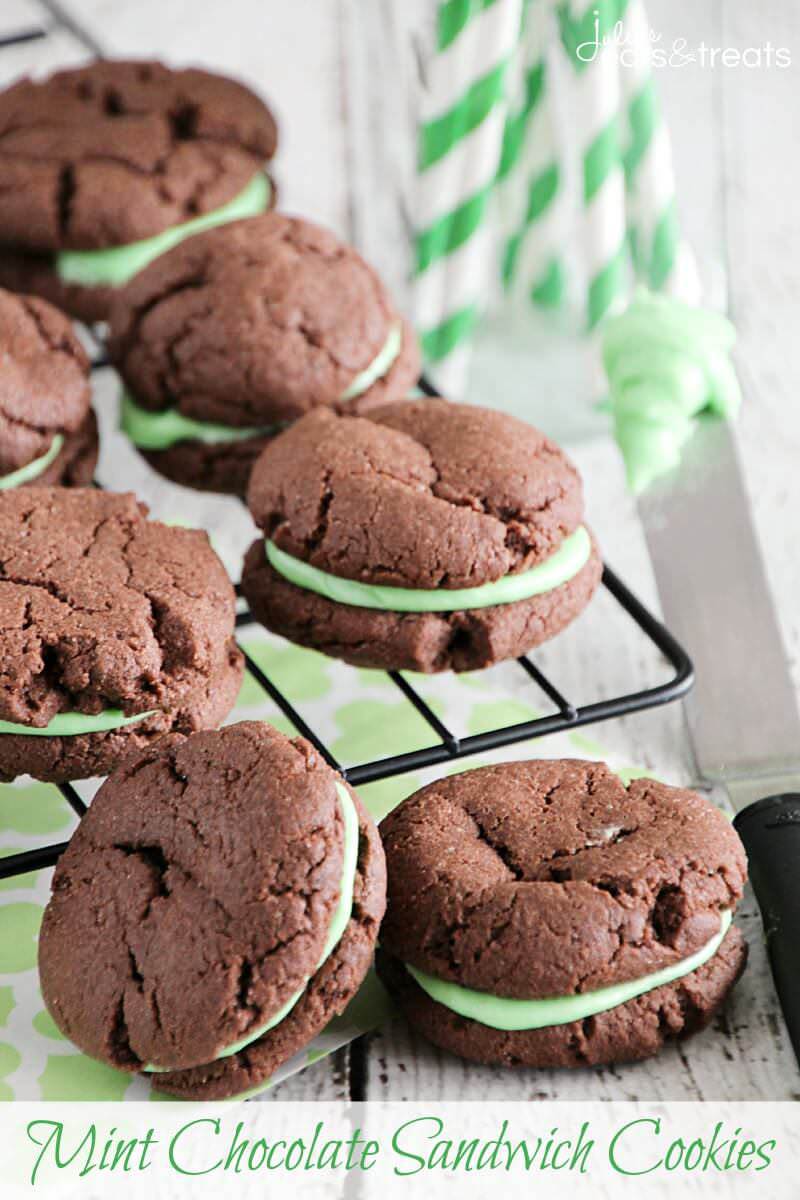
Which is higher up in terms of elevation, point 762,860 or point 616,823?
point 616,823

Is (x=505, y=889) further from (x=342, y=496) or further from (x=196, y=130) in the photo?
(x=196, y=130)

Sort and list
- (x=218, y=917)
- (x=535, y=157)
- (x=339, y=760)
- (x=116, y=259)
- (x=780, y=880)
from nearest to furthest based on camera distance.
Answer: (x=218, y=917)
(x=780, y=880)
(x=339, y=760)
(x=116, y=259)
(x=535, y=157)

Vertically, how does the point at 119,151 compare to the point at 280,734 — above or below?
above

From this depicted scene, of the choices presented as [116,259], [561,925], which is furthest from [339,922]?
[116,259]

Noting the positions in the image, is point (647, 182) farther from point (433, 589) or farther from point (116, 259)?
point (433, 589)

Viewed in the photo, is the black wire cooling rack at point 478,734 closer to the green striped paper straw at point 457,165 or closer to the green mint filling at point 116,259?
the green mint filling at point 116,259

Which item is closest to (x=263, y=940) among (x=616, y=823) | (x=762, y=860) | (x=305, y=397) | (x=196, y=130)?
(x=616, y=823)

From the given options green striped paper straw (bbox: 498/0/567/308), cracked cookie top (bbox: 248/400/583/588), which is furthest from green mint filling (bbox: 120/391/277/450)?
green striped paper straw (bbox: 498/0/567/308)
